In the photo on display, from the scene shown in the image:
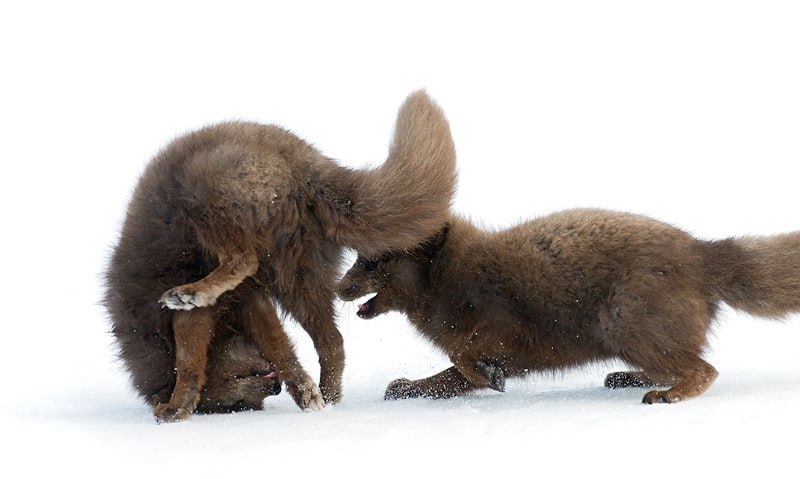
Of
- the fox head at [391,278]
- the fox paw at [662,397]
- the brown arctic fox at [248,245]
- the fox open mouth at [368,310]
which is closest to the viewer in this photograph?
the fox paw at [662,397]

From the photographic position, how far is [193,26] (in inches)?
1398

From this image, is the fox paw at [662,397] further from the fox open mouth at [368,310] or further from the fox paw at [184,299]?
the fox paw at [184,299]

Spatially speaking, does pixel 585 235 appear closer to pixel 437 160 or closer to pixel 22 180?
pixel 437 160

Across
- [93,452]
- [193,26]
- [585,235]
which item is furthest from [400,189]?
[193,26]

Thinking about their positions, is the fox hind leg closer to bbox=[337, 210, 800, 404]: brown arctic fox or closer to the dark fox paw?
bbox=[337, 210, 800, 404]: brown arctic fox

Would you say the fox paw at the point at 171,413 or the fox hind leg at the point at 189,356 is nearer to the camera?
the fox paw at the point at 171,413

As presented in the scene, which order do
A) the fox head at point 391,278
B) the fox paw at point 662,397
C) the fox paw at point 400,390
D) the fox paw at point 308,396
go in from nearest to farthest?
the fox paw at point 662,397, the fox paw at point 308,396, the fox paw at point 400,390, the fox head at point 391,278

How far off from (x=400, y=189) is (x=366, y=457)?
7.08 ft

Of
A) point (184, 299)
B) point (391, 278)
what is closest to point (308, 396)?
point (184, 299)

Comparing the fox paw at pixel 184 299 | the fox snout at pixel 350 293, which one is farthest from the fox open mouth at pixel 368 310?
the fox paw at pixel 184 299

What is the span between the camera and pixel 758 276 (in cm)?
671

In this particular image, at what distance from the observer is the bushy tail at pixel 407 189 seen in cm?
684

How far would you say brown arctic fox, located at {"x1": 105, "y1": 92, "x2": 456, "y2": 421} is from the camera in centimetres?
677

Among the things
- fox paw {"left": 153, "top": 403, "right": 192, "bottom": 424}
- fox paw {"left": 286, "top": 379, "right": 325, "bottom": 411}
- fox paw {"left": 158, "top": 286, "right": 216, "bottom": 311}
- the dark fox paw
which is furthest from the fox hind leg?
the dark fox paw
